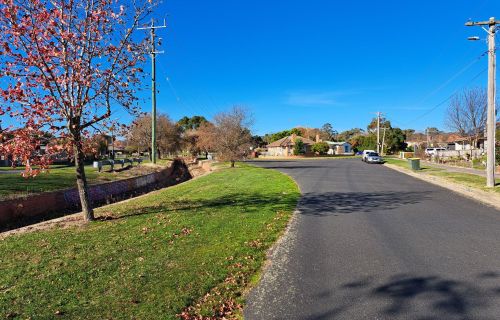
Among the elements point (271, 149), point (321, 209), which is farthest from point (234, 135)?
point (271, 149)

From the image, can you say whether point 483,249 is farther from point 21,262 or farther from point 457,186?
point 457,186

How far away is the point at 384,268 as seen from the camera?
19.0 ft

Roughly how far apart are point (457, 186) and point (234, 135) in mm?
19670

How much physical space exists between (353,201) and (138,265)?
937 cm

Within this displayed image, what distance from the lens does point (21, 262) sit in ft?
20.8

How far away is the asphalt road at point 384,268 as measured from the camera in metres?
4.37

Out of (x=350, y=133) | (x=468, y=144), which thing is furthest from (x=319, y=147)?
(x=350, y=133)

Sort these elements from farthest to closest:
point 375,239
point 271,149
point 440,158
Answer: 1. point 271,149
2. point 440,158
3. point 375,239

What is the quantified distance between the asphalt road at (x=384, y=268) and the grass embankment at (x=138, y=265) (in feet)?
1.83

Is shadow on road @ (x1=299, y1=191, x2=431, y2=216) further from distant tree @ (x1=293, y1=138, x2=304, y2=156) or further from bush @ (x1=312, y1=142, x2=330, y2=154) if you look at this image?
bush @ (x1=312, y1=142, x2=330, y2=154)

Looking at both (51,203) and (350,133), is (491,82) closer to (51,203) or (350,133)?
(51,203)

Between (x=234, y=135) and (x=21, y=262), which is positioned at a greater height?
(x=234, y=135)

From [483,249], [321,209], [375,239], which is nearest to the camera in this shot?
[483,249]

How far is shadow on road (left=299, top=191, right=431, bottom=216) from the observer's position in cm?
1158
